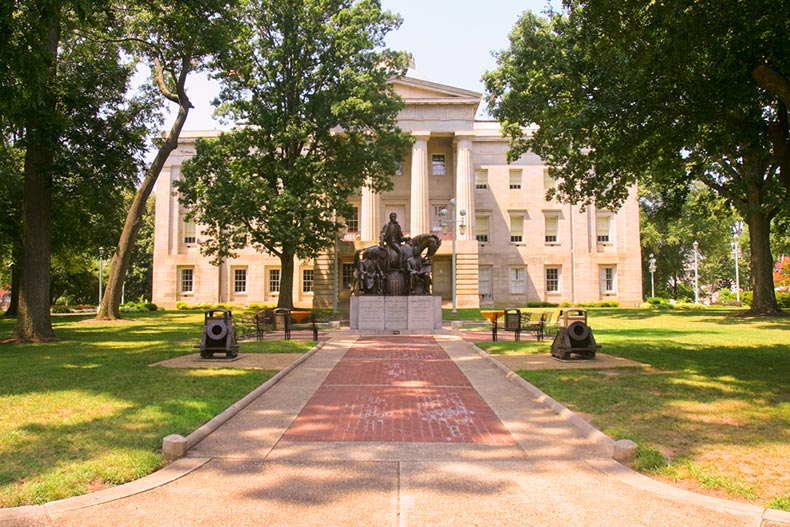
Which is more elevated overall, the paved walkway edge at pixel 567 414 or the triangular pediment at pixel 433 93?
the triangular pediment at pixel 433 93

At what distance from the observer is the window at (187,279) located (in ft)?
166

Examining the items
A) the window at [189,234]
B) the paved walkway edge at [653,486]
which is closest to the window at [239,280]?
the window at [189,234]

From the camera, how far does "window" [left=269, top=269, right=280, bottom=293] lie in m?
50.3

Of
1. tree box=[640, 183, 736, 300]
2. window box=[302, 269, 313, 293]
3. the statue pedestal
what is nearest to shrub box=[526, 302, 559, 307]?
tree box=[640, 183, 736, 300]

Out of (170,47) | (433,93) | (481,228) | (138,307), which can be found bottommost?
(138,307)

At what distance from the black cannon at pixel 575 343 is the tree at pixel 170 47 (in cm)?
1395

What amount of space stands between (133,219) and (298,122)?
10070 millimetres

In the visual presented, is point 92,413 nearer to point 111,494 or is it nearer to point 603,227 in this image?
point 111,494

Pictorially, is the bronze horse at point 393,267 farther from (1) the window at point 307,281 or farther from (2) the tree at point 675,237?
(2) the tree at point 675,237

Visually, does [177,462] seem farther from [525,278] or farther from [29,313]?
[525,278]

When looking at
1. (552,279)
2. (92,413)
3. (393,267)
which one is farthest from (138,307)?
(92,413)

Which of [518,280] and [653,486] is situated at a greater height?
[518,280]

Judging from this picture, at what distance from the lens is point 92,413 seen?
7562mm

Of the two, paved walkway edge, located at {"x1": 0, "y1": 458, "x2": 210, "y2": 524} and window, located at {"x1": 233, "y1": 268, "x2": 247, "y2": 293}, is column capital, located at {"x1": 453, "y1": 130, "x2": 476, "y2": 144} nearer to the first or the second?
window, located at {"x1": 233, "y1": 268, "x2": 247, "y2": 293}
